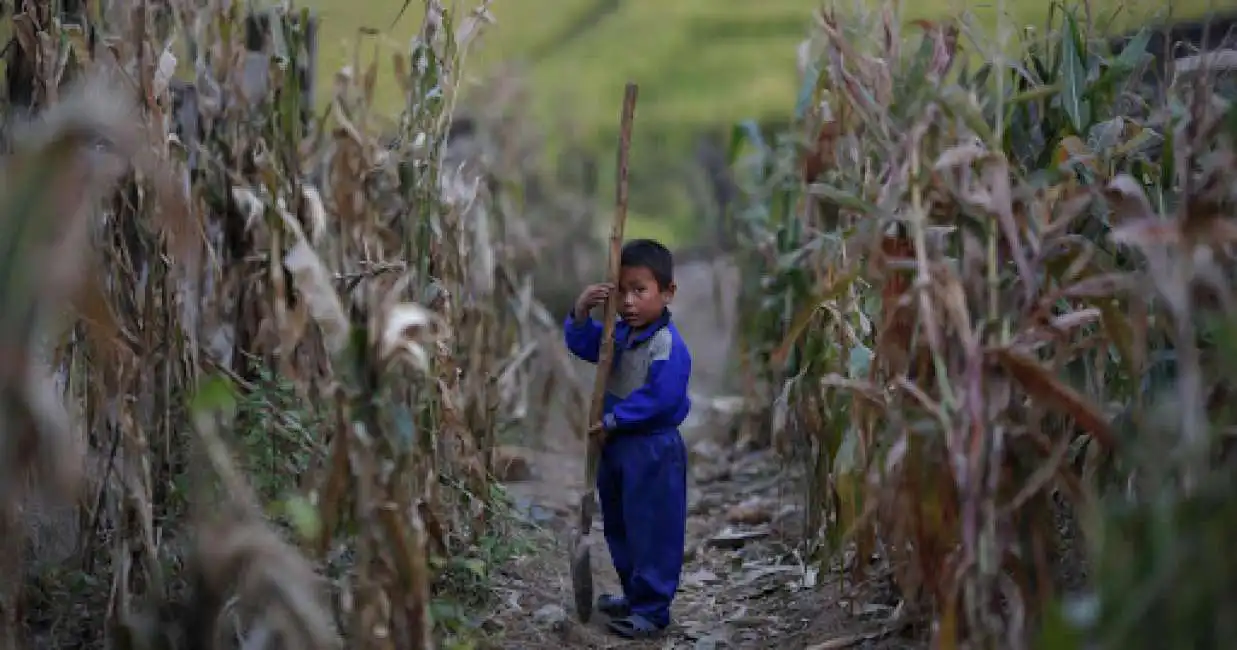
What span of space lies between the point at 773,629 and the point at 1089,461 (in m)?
1.05

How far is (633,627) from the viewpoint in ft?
9.73

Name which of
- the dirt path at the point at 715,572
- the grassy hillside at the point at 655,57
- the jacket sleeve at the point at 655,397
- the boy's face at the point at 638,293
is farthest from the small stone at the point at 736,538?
the grassy hillside at the point at 655,57

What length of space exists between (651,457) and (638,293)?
0.39 meters

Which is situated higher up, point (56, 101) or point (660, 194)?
point (660, 194)

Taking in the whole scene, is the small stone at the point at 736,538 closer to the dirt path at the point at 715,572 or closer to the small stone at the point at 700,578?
the dirt path at the point at 715,572

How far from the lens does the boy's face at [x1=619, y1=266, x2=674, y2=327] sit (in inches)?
119

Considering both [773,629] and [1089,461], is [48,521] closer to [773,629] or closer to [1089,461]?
[773,629]

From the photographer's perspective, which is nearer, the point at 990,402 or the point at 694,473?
the point at 990,402

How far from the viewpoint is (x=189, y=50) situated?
3.24m

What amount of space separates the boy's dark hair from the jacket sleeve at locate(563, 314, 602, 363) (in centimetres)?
18

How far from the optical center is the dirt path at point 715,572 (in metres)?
2.87

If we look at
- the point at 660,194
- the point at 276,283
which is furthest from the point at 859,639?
the point at 660,194

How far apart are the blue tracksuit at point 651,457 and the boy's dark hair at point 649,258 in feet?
A: 0.37

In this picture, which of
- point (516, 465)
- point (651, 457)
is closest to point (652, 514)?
point (651, 457)
